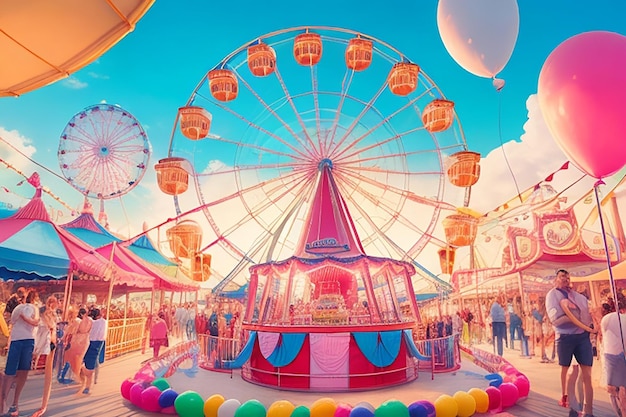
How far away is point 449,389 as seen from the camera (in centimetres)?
767

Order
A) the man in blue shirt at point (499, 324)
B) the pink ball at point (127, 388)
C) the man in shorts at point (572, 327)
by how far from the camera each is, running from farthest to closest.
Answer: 1. the man in blue shirt at point (499, 324)
2. the pink ball at point (127, 388)
3. the man in shorts at point (572, 327)

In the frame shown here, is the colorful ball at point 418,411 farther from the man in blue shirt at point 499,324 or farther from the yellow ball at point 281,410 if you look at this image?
the man in blue shirt at point 499,324

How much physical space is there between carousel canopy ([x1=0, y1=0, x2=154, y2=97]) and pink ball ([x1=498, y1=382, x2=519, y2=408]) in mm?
6314

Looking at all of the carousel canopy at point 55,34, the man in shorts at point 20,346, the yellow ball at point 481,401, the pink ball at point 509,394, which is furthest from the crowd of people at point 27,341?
the pink ball at point 509,394

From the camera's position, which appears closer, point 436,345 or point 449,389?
point 449,389

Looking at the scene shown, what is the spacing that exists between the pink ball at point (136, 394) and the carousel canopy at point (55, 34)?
4.83 m

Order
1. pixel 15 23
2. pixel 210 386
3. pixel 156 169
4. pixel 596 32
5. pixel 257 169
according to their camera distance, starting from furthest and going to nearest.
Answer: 1. pixel 257 169
2. pixel 156 169
3. pixel 210 386
4. pixel 596 32
5. pixel 15 23

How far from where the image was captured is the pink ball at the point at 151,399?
611 cm

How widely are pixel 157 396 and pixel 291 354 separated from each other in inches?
112

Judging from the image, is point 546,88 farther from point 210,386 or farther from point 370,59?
point 370,59

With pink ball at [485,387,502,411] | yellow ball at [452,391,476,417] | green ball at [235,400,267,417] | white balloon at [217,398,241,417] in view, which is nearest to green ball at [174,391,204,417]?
white balloon at [217,398,241,417]

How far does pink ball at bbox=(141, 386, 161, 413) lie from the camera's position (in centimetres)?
611

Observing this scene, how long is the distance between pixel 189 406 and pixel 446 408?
10.7ft

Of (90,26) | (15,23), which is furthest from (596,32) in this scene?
(15,23)
